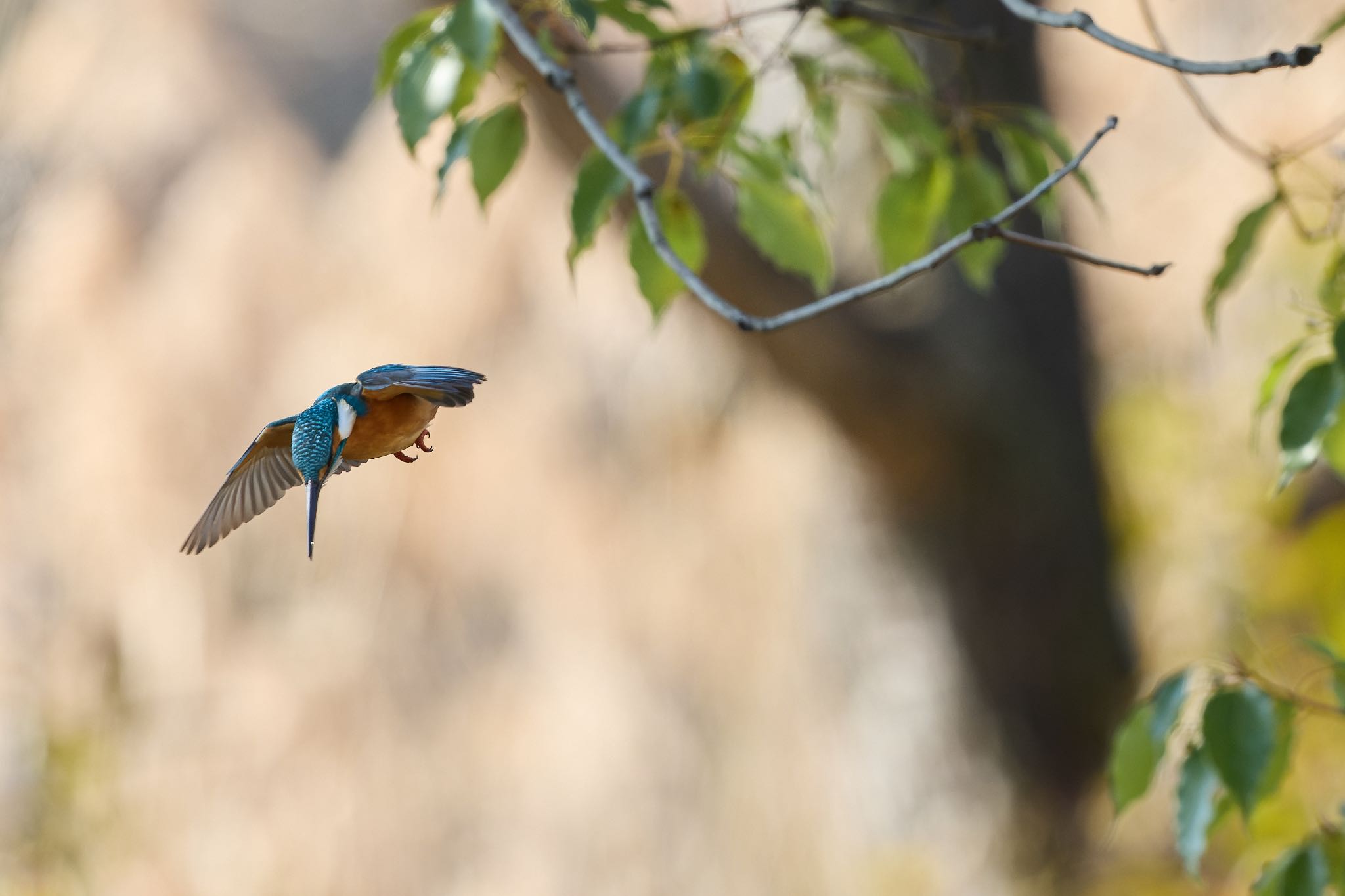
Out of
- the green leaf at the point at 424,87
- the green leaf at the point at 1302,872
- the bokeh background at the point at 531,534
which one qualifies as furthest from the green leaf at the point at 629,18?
the bokeh background at the point at 531,534

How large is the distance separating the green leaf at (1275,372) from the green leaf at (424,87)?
1.84ft

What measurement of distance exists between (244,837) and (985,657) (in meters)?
1.61

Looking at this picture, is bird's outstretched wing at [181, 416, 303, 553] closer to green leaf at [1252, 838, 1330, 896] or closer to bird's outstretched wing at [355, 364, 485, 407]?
bird's outstretched wing at [355, 364, 485, 407]

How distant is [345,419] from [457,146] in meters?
0.50

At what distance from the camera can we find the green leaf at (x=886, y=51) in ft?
3.12

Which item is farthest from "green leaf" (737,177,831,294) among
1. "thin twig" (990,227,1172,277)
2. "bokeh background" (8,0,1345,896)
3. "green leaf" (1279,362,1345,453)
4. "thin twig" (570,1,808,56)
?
"bokeh background" (8,0,1345,896)

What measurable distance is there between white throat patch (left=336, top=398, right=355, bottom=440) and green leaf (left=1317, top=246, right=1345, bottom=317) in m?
0.64

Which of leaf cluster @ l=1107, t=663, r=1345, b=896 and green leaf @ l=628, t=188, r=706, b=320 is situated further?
green leaf @ l=628, t=188, r=706, b=320

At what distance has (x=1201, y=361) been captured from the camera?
2.23 m

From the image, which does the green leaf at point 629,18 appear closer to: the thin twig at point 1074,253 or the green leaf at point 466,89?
the green leaf at point 466,89

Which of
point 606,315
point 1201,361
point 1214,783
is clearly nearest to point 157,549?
point 606,315

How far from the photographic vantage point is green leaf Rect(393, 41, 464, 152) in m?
0.78

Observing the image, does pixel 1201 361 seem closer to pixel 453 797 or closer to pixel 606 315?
pixel 606 315

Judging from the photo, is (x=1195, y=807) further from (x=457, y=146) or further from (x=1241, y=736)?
(x=457, y=146)
